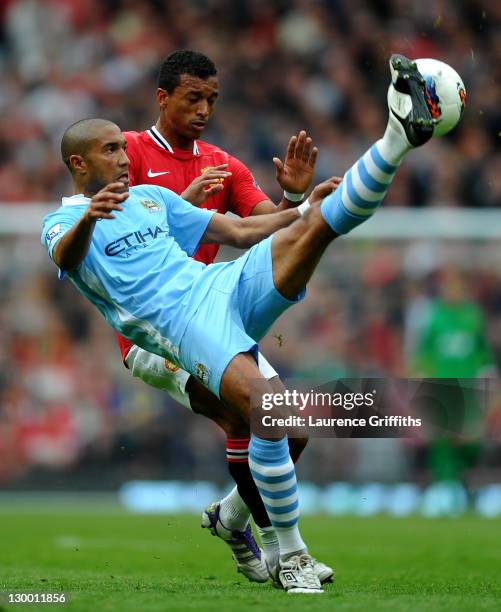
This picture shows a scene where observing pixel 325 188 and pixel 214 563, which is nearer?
pixel 325 188

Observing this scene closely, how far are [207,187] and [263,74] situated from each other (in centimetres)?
1034

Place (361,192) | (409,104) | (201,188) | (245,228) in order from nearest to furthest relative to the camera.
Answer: (409,104) < (361,192) < (245,228) < (201,188)

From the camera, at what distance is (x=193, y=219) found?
661 cm

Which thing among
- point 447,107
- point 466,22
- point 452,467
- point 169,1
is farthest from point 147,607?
point 169,1

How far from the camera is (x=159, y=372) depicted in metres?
6.96

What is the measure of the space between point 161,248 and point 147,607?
1.79 meters

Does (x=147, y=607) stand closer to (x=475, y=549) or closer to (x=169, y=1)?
(x=475, y=549)

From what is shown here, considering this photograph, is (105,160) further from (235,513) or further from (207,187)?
(235,513)

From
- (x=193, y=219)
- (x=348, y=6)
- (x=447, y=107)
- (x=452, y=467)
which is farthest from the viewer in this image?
(x=348, y=6)

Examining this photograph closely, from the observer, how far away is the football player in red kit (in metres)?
6.71

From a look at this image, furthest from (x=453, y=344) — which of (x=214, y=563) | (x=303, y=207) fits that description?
(x=303, y=207)

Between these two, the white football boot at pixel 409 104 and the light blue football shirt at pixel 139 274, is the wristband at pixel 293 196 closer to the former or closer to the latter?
the light blue football shirt at pixel 139 274

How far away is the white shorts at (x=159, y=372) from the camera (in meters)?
6.83

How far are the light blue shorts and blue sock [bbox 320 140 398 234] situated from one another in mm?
420
